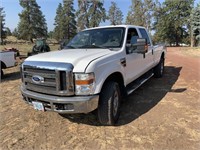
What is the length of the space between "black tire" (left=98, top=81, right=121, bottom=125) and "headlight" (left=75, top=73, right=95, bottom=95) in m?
0.36

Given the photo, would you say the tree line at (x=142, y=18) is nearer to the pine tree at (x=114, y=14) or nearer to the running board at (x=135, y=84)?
the pine tree at (x=114, y=14)

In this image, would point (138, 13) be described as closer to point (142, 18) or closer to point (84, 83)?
point (142, 18)

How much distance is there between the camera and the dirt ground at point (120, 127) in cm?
344

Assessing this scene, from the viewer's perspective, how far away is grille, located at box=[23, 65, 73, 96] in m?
3.39

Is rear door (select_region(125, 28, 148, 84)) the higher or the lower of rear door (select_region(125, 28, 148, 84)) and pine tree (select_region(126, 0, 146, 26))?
the lower

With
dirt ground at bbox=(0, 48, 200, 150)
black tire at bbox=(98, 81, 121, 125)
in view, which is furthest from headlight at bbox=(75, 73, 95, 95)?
dirt ground at bbox=(0, 48, 200, 150)

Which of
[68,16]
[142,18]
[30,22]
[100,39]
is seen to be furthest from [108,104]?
[68,16]

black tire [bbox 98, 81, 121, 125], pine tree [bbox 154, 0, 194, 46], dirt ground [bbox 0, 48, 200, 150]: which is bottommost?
dirt ground [bbox 0, 48, 200, 150]

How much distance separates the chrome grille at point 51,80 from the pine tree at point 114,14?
55.1 meters

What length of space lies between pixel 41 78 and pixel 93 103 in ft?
3.36

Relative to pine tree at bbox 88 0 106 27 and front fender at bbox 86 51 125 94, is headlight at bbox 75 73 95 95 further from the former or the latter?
pine tree at bbox 88 0 106 27

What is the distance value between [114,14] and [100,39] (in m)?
55.9

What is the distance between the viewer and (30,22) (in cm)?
5316

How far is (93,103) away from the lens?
3.46 metres
